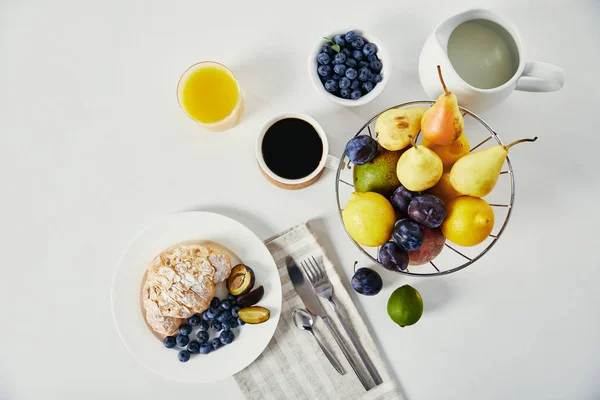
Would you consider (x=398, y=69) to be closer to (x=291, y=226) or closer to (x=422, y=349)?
(x=291, y=226)

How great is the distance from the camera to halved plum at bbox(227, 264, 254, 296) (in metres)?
1.11

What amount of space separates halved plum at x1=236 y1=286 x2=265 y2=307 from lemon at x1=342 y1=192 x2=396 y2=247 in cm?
34

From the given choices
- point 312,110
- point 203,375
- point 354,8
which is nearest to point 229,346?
point 203,375

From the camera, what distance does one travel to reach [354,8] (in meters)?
1.21

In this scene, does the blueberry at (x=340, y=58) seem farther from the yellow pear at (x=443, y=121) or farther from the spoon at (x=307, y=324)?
the spoon at (x=307, y=324)

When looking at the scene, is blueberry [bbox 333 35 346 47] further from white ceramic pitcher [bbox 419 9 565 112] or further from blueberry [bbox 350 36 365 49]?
white ceramic pitcher [bbox 419 9 565 112]

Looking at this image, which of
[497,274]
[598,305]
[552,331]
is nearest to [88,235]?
[497,274]

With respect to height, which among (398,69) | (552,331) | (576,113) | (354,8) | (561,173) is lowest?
(552,331)

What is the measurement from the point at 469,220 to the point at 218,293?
2.12ft

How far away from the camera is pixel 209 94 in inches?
45.9

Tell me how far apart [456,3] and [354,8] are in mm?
273

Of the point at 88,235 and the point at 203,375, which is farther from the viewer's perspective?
the point at 88,235

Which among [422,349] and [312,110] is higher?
[312,110]

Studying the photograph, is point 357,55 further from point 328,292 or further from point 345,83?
point 328,292
